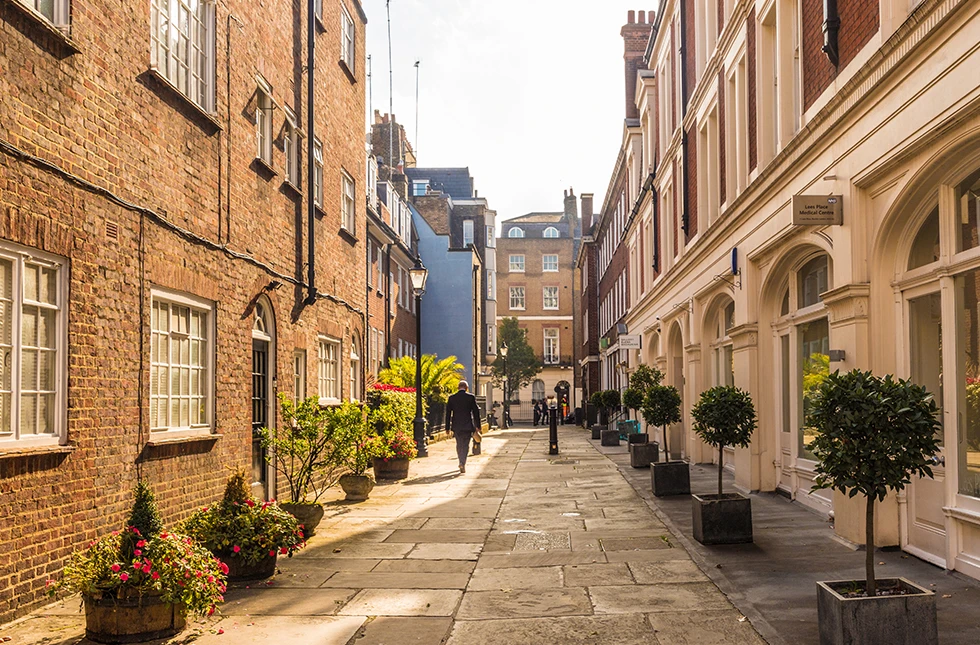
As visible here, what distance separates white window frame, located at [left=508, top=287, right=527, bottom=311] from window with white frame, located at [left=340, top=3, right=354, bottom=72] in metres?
57.3

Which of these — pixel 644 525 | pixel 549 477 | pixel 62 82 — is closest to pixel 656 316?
pixel 549 477

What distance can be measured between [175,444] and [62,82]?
151 inches

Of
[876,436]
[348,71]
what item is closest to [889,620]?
[876,436]

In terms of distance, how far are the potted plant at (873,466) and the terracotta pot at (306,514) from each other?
20.1 feet

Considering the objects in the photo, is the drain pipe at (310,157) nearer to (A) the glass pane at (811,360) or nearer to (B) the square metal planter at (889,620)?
(A) the glass pane at (811,360)

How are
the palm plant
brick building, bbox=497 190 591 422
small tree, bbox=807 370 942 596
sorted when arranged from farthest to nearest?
brick building, bbox=497 190 591 422, the palm plant, small tree, bbox=807 370 942 596

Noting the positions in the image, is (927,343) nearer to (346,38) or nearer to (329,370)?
(329,370)

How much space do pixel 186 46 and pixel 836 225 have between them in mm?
7310

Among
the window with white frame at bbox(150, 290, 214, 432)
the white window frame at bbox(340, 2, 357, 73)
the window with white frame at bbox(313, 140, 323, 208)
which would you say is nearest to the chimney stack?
the white window frame at bbox(340, 2, 357, 73)

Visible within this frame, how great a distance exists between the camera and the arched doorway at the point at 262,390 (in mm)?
12719

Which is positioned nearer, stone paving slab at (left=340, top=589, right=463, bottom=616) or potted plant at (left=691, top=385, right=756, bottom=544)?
stone paving slab at (left=340, top=589, right=463, bottom=616)

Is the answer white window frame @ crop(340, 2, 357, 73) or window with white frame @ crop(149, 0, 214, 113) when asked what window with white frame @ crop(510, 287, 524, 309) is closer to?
white window frame @ crop(340, 2, 357, 73)

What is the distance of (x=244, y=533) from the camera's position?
307 inches

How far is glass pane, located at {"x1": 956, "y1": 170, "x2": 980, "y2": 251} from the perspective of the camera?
287 inches
